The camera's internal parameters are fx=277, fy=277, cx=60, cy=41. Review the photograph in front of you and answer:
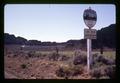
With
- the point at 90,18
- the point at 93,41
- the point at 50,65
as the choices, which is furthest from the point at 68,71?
the point at 90,18

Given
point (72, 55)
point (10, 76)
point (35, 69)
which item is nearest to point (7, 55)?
point (10, 76)

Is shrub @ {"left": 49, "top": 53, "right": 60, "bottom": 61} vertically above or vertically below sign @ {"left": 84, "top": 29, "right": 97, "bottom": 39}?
below

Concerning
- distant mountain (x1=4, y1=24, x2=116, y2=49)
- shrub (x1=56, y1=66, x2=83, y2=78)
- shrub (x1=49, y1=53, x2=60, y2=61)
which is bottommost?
shrub (x1=56, y1=66, x2=83, y2=78)

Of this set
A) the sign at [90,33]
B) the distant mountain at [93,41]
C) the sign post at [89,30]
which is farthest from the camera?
the sign at [90,33]

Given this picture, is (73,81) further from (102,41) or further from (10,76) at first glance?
(102,41)

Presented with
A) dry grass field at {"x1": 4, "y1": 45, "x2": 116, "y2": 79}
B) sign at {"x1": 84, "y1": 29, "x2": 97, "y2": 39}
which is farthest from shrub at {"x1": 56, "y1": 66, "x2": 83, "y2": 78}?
sign at {"x1": 84, "y1": 29, "x2": 97, "y2": 39}

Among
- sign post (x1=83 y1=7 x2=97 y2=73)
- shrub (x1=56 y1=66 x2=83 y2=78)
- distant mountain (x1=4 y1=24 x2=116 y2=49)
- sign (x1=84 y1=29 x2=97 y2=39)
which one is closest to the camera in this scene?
→ distant mountain (x1=4 y1=24 x2=116 y2=49)

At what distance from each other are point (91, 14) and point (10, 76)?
5.80 feet

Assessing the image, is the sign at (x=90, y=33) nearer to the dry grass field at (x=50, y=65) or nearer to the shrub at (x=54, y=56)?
the dry grass field at (x=50, y=65)

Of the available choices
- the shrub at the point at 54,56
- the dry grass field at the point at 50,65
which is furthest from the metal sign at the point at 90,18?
the shrub at the point at 54,56

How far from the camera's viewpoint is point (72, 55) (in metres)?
4.71

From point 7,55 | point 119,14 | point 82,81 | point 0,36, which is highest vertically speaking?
point 119,14

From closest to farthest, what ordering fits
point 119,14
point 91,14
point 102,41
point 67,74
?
point 119,14, point 67,74, point 102,41, point 91,14

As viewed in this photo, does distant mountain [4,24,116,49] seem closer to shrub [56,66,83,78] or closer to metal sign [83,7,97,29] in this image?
metal sign [83,7,97,29]
